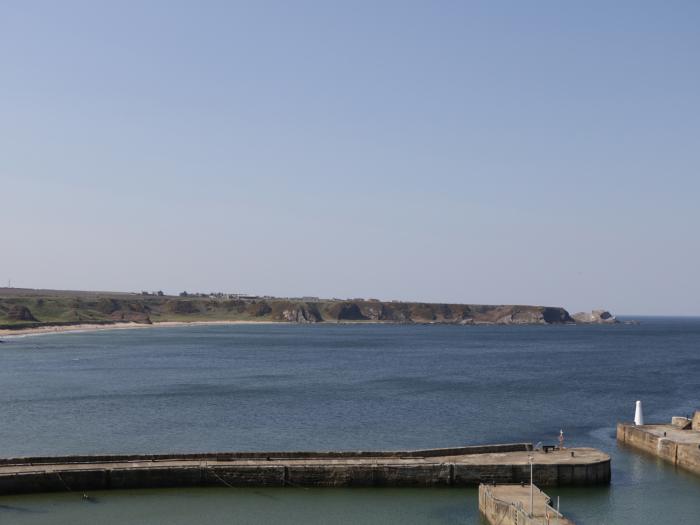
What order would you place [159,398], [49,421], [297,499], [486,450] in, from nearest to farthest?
1. [297,499]
2. [486,450]
3. [49,421]
4. [159,398]

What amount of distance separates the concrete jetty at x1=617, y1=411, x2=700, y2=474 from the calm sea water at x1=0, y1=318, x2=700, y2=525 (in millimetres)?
1112

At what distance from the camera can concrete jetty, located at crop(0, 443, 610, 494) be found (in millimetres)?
38781

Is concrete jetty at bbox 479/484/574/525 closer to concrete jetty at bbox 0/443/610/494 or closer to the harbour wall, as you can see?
concrete jetty at bbox 0/443/610/494

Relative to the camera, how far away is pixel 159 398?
76.8 m

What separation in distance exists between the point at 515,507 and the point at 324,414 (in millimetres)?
35242

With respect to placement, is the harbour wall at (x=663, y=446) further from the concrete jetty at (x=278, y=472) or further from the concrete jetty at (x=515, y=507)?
the concrete jetty at (x=515, y=507)

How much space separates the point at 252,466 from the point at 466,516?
11616 mm

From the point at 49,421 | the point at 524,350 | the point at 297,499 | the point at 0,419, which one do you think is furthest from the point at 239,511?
the point at 524,350

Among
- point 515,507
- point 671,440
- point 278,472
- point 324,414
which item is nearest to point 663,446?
point 671,440

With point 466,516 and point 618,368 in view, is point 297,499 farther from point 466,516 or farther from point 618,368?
Answer: point 618,368

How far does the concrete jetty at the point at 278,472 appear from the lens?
127 ft

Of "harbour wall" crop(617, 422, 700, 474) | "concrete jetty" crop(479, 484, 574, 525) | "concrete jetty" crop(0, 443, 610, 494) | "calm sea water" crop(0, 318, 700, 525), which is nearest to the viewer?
"concrete jetty" crop(479, 484, 574, 525)

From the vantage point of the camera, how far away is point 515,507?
32844mm

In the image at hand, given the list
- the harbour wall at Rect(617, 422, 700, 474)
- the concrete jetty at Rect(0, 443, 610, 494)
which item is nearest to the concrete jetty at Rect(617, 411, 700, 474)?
the harbour wall at Rect(617, 422, 700, 474)
